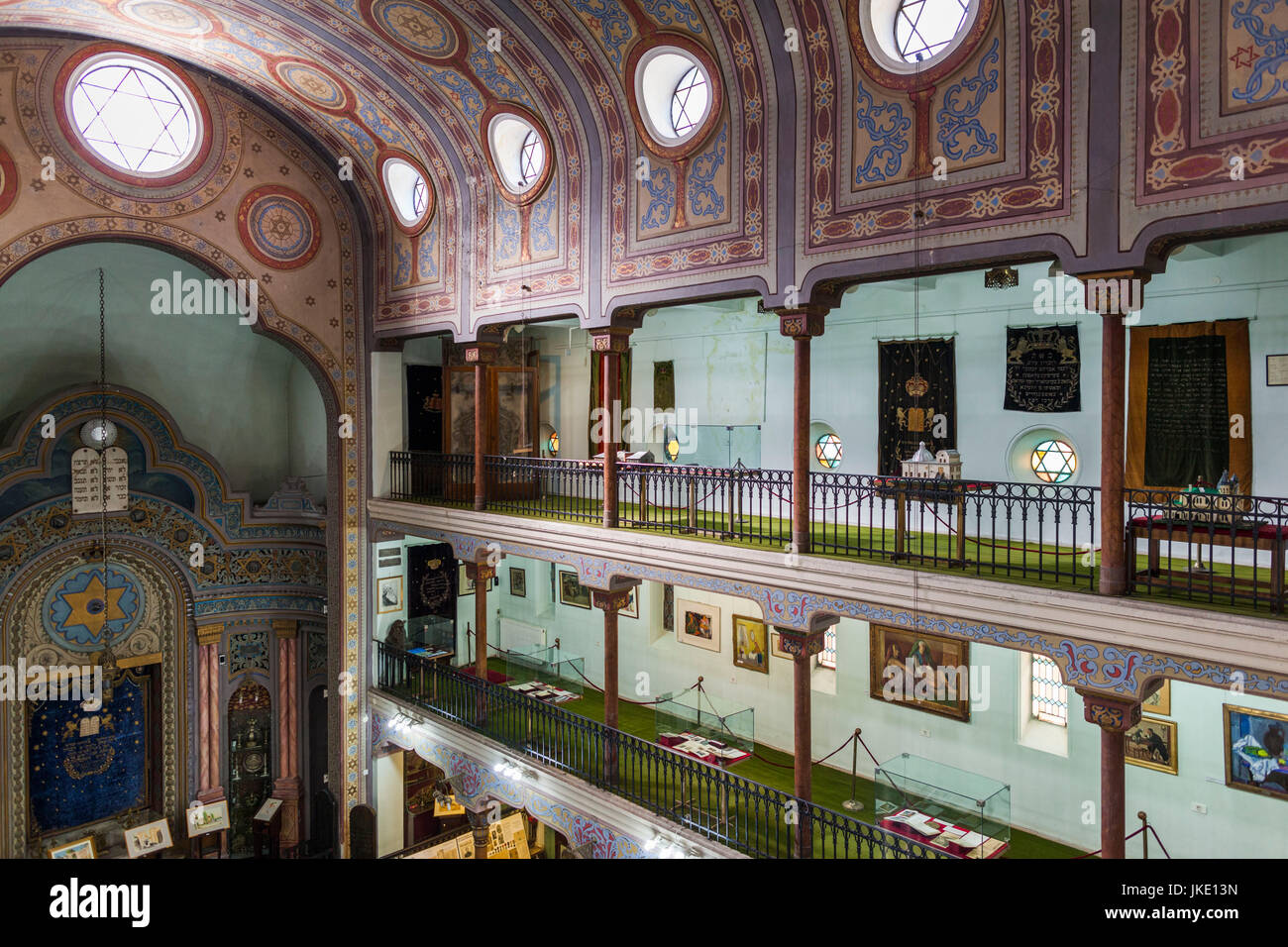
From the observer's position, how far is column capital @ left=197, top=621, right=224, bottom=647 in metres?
14.6

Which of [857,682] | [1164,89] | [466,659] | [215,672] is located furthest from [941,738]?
[215,672]

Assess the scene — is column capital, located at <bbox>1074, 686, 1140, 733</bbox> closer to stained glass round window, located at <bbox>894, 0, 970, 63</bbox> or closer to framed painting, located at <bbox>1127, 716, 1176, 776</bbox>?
framed painting, located at <bbox>1127, 716, 1176, 776</bbox>

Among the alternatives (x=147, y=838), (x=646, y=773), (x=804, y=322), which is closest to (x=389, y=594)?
(x=147, y=838)

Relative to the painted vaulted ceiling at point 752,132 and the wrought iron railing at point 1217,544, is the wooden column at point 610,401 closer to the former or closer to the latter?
the painted vaulted ceiling at point 752,132

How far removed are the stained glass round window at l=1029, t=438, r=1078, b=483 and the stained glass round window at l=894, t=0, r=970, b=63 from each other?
4.74 meters

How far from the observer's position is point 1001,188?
7090mm

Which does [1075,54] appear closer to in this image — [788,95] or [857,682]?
[788,95]

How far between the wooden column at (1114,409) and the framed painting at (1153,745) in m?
3.39

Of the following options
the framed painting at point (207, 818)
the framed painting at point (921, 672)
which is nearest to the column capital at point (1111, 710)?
the framed painting at point (921, 672)

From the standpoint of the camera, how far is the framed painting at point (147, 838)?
1291cm

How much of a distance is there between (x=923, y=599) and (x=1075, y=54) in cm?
465

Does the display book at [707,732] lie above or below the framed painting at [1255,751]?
below

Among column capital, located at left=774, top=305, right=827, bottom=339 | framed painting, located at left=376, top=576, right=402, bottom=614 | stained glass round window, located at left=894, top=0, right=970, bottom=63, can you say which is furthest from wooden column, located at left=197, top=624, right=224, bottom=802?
stained glass round window, located at left=894, top=0, right=970, bottom=63

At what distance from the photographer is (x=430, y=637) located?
49.3ft
